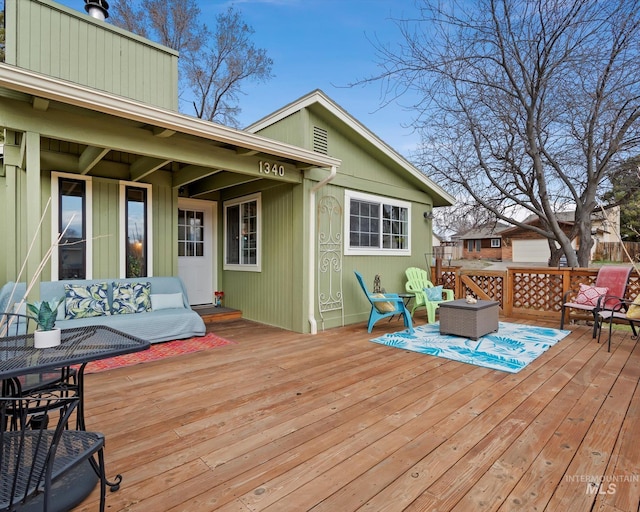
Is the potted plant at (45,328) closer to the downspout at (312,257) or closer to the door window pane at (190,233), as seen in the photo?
the downspout at (312,257)

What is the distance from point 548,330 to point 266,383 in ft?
14.5

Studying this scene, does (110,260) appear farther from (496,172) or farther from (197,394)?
(496,172)

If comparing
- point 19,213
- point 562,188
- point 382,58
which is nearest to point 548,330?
point 562,188

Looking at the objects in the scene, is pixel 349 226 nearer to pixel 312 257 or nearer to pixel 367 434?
pixel 312 257

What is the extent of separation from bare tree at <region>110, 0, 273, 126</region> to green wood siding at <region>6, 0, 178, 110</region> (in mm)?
6690

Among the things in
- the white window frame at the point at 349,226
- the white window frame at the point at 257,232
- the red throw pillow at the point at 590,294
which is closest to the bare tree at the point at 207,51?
the white window frame at the point at 257,232

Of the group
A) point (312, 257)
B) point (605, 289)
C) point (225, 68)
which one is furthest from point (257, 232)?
point (225, 68)

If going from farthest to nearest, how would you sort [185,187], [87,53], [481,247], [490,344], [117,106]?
[481,247]
[185,187]
[87,53]
[490,344]
[117,106]

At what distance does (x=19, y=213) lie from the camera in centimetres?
407

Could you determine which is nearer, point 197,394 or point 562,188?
point 197,394

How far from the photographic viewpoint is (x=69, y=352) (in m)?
1.56

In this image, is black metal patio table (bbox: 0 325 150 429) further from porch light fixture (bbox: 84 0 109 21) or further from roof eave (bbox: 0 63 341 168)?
porch light fixture (bbox: 84 0 109 21)

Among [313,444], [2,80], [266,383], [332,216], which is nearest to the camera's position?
[313,444]

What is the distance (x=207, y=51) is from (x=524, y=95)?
10.1 m
